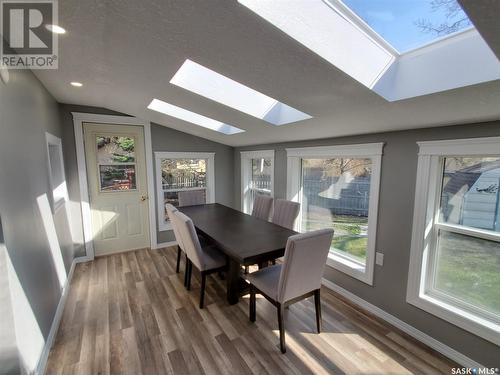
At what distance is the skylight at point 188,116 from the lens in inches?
120

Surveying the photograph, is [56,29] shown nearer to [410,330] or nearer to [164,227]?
[164,227]

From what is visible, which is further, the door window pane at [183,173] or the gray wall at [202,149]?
the door window pane at [183,173]

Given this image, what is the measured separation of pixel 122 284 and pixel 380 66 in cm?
345

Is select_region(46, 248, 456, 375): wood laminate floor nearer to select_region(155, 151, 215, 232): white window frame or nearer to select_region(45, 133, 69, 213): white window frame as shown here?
select_region(45, 133, 69, 213): white window frame

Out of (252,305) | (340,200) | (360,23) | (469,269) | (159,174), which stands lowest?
(252,305)

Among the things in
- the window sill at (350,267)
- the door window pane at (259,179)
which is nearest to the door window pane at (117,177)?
the door window pane at (259,179)

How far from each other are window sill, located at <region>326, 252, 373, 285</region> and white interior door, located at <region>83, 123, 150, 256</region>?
3086 mm

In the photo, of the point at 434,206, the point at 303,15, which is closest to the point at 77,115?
the point at 303,15

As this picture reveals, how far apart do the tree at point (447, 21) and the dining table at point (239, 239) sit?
1.74 m

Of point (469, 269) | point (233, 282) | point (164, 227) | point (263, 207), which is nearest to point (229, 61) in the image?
point (233, 282)

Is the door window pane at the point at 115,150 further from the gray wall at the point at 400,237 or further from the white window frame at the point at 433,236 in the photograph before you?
the white window frame at the point at 433,236

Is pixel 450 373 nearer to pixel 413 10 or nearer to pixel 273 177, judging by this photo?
pixel 413 10

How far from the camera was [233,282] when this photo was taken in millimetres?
2471

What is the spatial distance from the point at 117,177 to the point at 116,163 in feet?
0.75
